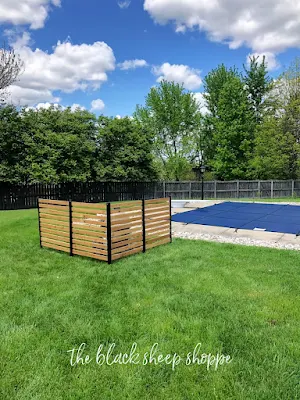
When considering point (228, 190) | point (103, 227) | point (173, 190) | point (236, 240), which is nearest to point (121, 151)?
point (173, 190)

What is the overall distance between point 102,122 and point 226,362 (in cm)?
1746

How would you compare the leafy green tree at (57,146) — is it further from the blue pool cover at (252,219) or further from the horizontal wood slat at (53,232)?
the horizontal wood slat at (53,232)

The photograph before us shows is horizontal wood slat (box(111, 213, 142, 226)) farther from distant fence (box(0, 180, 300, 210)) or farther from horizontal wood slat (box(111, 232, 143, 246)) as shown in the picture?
distant fence (box(0, 180, 300, 210))

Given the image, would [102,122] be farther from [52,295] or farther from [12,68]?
[52,295]

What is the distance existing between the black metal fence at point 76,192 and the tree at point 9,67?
223 inches

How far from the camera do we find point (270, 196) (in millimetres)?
19469

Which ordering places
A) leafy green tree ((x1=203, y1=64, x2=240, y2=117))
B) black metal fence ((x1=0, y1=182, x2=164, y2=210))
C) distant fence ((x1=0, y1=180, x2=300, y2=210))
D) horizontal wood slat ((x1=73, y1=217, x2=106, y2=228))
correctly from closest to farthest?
horizontal wood slat ((x1=73, y1=217, x2=106, y2=228))
black metal fence ((x1=0, y1=182, x2=164, y2=210))
distant fence ((x1=0, y1=180, x2=300, y2=210))
leafy green tree ((x1=203, y1=64, x2=240, y2=117))

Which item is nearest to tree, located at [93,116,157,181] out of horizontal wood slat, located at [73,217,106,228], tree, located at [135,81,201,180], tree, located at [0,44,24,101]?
tree, located at [0,44,24,101]

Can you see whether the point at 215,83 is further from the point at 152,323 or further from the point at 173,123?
the point at 152,323

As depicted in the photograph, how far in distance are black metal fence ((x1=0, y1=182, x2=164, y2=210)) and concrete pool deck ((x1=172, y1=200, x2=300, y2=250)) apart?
8.36m

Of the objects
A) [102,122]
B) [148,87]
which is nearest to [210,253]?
[102,122]

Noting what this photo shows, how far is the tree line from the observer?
1472 cm

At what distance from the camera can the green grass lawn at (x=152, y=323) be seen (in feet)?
6.39

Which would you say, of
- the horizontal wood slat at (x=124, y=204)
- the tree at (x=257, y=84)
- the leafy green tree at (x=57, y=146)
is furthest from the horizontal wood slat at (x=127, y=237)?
the tree at (x=257, y=84)
